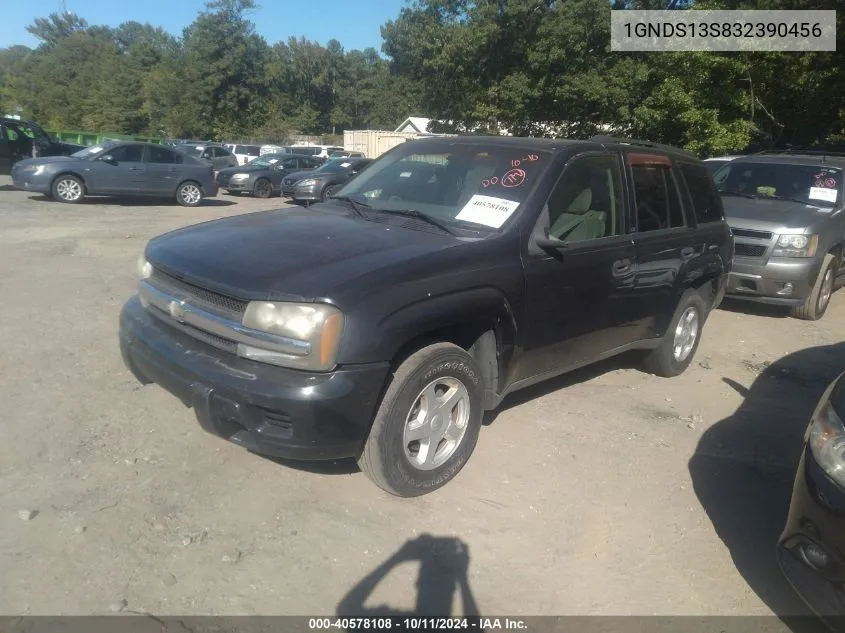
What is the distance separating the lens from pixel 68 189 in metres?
15.1

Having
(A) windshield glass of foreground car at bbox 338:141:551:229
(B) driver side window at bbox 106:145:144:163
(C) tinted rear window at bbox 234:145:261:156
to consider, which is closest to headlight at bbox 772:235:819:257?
(A) windshield glass of foreground car at bbox 338:141:551:229

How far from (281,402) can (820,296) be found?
7249mm

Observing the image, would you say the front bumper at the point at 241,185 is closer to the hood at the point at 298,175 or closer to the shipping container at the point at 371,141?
the hood at the point at 298,175

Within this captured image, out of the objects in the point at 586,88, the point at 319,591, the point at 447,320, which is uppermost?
the point at 586,88

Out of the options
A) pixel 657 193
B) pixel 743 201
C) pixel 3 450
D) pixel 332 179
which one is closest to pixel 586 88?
pixel 332 179

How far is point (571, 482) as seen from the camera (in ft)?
12.8

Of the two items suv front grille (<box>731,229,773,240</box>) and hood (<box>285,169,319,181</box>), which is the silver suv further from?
hood (<box>285,169,319,181</box>)

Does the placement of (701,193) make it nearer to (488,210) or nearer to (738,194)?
(488,210)

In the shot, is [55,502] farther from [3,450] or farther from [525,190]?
[525,190]

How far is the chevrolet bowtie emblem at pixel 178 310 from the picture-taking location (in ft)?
11.3

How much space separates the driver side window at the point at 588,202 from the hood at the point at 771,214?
373cm

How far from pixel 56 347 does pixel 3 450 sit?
175 centimetres

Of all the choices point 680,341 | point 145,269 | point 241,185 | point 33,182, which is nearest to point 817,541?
point 680,341

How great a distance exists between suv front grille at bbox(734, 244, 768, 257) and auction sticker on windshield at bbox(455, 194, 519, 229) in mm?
4865
